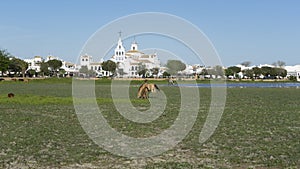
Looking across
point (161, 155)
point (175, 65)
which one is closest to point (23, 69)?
point (175, 65)

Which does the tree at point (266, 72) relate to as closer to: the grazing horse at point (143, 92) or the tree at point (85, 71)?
the tree at point (85, 71)

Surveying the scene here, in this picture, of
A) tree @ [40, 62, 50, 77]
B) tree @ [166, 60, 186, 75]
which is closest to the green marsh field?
tree @ [166, 60, 186, 75]

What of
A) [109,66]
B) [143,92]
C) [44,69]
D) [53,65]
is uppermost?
[53,65]

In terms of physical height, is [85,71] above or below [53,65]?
below

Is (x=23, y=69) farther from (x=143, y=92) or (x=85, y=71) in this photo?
(x=143, y=92)

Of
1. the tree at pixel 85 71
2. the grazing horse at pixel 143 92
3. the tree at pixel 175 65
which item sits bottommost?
the grazing horse at pixel 143 92

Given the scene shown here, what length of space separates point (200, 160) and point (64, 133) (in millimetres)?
6194

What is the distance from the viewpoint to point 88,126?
17562mm

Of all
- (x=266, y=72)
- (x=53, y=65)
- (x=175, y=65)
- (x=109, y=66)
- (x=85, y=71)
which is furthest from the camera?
(x=266, y=72)

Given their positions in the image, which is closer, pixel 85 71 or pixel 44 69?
pixel 85 71

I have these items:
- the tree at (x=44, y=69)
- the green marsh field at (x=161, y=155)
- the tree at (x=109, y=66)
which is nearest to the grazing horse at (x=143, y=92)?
the green marsh field at (x=161, y=155)

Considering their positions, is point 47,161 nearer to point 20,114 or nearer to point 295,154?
point 295,154

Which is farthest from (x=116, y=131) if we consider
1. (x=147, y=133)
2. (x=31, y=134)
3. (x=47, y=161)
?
(x=47, y=161)

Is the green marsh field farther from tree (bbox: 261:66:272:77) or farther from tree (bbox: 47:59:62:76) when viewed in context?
tree (bbox: 261:66:272:77)
